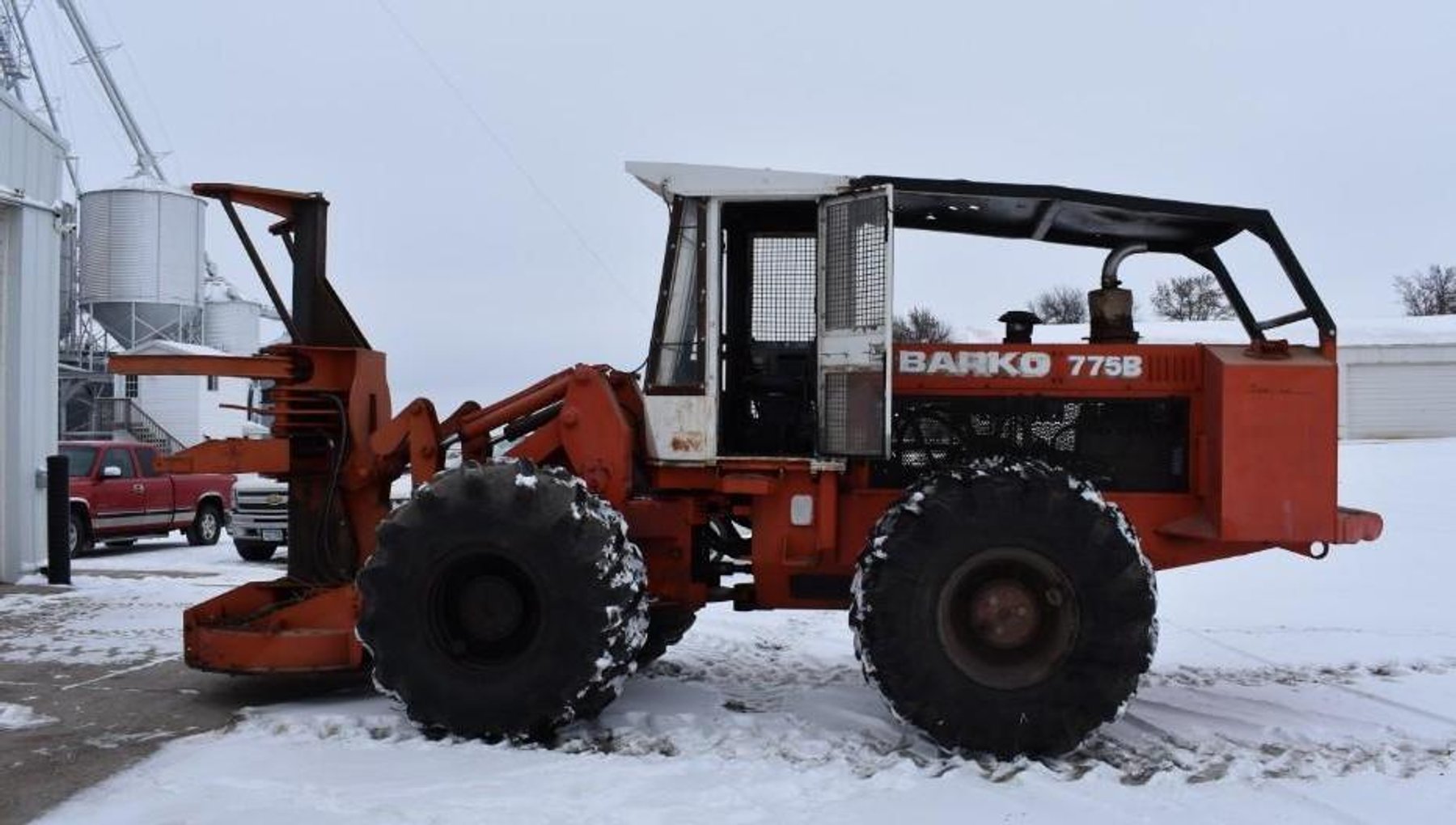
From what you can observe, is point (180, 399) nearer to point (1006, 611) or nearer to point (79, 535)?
point (79, 535)

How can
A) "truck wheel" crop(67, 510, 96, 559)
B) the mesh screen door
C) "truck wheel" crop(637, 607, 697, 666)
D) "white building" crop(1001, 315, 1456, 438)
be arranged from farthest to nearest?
"white building" crop(1001, 315, 1456, 438), "truck wheel" crop(67, 510, 96, 559), "truck wheel" crop(637, 607, 697, 666), the mesh screen door

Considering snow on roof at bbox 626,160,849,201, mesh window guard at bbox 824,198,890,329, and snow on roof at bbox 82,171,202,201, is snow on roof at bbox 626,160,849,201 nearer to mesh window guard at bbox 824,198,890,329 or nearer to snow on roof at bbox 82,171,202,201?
mesh window guard at bbox 824,198,890,329

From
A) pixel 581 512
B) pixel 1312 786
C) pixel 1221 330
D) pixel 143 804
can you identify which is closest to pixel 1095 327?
pixel 1312 786

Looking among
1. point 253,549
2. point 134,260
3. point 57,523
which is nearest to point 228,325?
point 134,260

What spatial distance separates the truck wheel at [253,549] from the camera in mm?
16328

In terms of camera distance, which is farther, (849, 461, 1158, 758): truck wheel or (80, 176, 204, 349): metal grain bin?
(80, 176, 204, 349): metal grain bin

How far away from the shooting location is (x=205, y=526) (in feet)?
64.1

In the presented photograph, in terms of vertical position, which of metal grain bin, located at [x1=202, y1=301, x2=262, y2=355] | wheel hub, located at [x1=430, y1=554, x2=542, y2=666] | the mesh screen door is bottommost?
wheel hub, located at [x1=430, y1=554, x2=542, y2=666]

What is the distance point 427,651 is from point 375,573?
0.46 m

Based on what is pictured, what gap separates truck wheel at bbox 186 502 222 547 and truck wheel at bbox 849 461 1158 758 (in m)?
16.7

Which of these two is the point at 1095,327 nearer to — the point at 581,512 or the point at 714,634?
the point at 581,512

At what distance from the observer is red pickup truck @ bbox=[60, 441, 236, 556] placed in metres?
16.8

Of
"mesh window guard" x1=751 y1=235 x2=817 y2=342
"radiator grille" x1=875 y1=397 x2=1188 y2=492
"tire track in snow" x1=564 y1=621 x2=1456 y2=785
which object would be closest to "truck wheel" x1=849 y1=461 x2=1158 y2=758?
"tire track in snow" x1=564 y1=621 x2=1456 y2=785

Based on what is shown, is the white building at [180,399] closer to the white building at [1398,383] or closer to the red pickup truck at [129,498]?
the red pickup truck at [129,498]
